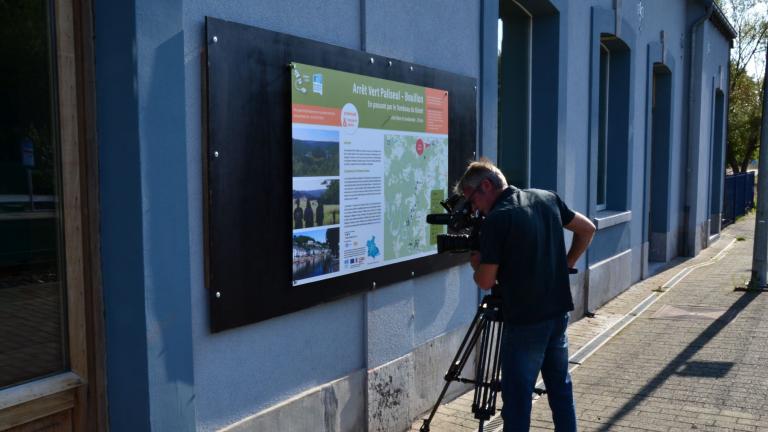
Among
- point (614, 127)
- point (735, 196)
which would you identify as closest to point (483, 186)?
point (614, 127)

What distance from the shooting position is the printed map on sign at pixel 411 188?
14.7 ft

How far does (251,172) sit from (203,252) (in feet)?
1.51

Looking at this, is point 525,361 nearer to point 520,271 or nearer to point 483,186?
point 520,271

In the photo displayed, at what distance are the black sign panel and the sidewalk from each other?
190 centimetres

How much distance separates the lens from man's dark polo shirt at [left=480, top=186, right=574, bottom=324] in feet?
11.6

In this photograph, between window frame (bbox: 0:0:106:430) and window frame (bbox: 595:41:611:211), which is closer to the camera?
window frame (bbox: 0:0:106:430)

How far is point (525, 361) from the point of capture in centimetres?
363

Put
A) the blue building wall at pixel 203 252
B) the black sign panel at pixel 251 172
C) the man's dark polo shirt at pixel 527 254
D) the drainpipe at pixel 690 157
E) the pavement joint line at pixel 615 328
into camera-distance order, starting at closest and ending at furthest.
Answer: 1. the blue building wall at pixel 203 252
2. the black sign panel at pixel 251 172
3. the man's dark polo shirt at pixel 527 254
4. the pavement joint line at pixel 615 328
5. the drainpipe at pixel 690 157

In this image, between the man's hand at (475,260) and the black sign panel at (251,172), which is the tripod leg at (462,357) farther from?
the black sign panel at (251,172)

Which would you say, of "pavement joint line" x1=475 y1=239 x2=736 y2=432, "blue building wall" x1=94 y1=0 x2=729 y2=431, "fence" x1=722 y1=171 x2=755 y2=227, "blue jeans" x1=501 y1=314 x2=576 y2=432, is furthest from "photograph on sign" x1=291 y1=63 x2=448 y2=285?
"fence" x1=722 y1=171 x2=755 y2=227

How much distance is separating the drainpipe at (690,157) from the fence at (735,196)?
7234mm

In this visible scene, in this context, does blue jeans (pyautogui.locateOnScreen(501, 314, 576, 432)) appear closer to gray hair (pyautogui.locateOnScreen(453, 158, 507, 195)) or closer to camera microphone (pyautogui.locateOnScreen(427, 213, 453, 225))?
camera microphone (pyautogui.locateOnScreen(427, 213, 453, 225))

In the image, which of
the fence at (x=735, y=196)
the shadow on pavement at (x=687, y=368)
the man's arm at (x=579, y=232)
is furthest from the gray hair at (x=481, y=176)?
the fence at (x=735, y=196)

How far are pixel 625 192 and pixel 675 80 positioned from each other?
449 centimetres
